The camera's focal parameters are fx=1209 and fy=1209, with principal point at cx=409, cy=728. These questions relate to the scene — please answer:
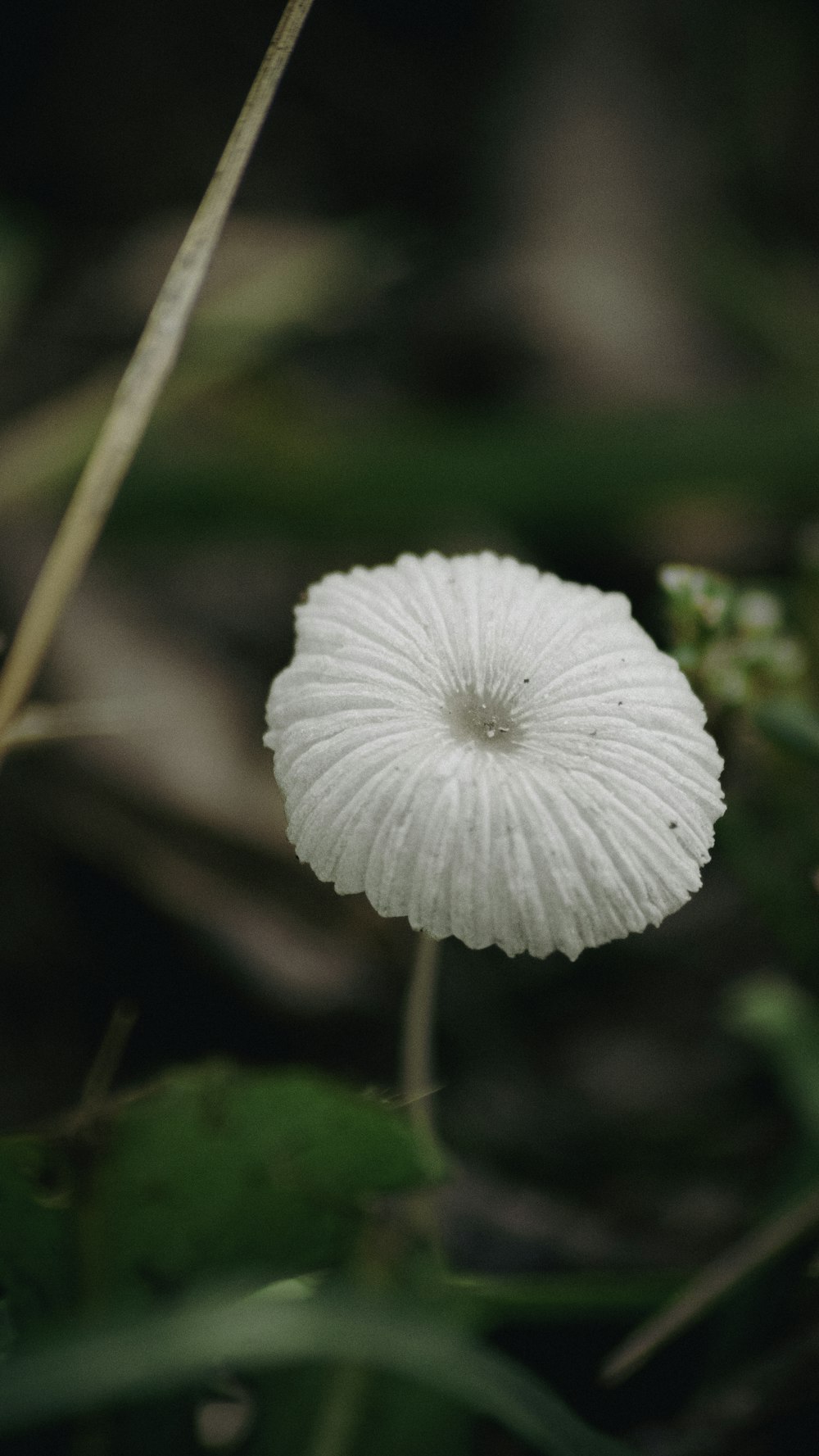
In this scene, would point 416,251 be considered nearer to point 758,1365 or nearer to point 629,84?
point 629,84

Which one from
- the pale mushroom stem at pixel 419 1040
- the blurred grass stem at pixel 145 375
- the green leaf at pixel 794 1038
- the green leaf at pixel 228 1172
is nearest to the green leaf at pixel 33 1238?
the green leaf at pixel 228 1172

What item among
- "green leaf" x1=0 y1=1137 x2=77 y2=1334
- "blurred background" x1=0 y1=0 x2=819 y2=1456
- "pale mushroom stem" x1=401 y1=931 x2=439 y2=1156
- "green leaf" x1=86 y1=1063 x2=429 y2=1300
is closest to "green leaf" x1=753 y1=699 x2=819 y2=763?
"blurred background" x1=0 y1=0 x2=819 y2=1456

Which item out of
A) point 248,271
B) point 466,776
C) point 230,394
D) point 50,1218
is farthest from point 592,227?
point 50,1218

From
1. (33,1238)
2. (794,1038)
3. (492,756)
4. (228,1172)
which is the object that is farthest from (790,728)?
(33,1238)

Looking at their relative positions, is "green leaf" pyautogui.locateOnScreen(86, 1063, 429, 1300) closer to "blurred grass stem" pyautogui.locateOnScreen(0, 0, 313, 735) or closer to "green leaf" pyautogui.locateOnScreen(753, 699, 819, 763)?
"blurred grass stem" pyautogui.locateOnScreen(0, 0, 313, 735)

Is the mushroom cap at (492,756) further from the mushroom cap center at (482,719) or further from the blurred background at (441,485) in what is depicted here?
the blurred background at (441,485)

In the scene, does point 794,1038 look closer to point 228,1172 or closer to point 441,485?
point 228,1172
